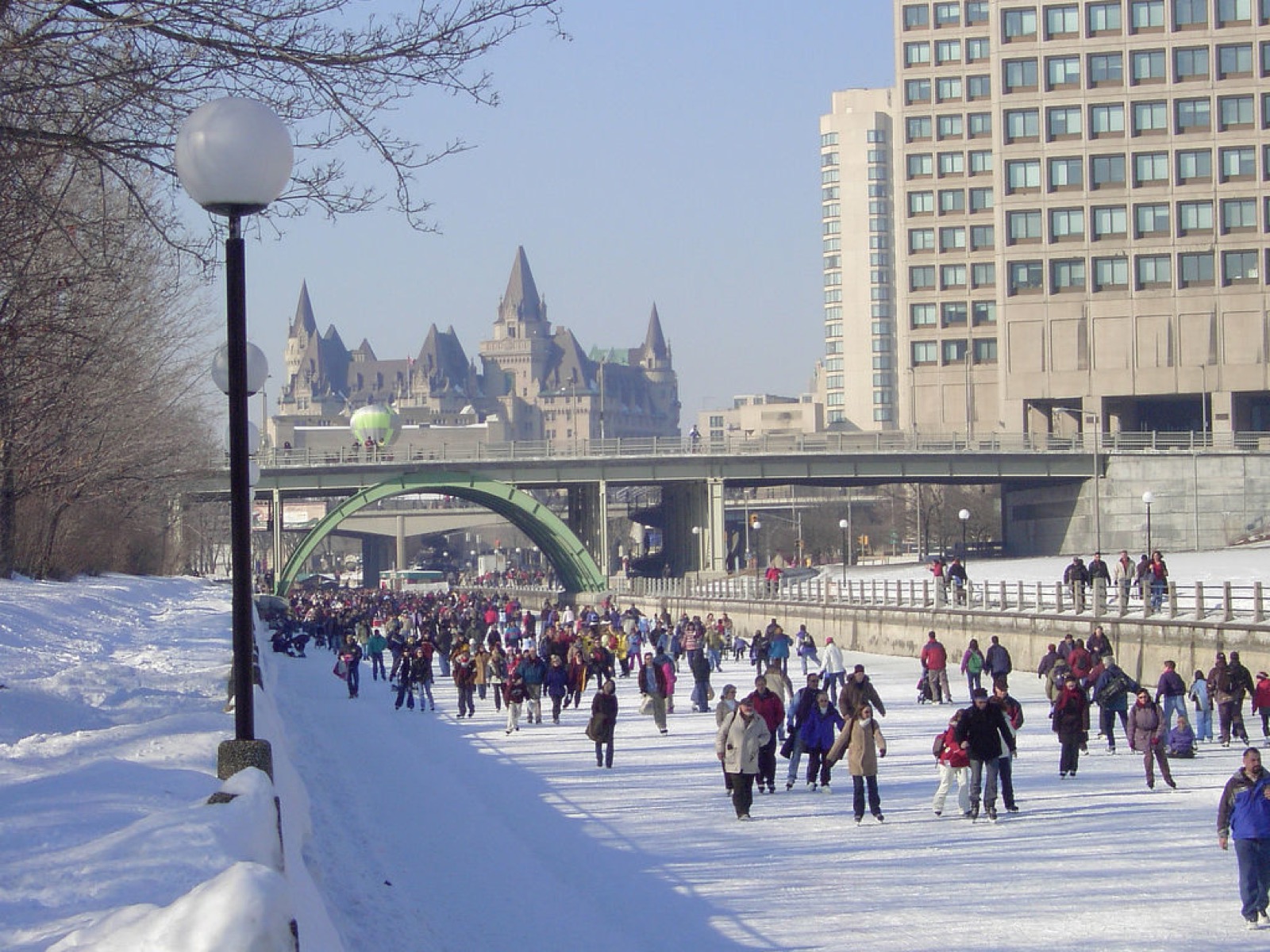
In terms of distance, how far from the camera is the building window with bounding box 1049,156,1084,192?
77562mm

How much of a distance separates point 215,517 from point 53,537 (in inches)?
2440

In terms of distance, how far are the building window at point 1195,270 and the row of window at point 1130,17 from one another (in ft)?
33.9

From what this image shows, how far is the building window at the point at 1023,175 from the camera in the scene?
78.2 meters

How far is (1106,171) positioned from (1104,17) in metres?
7.01

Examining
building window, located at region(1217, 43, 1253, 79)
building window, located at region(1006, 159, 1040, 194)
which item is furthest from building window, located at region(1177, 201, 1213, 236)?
building window, located at region(1006, 159, 1040, 194)

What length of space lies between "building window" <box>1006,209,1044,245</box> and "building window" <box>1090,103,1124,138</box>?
15.1 feet

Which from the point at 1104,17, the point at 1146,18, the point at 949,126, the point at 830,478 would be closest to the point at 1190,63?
the point at 1146,18

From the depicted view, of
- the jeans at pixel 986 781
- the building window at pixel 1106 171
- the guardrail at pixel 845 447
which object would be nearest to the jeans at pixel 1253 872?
the jeans at pixel 986 781

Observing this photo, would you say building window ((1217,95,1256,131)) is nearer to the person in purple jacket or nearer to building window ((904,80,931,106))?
building window ((904,80,931,106))

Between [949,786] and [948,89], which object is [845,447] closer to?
[948,89]

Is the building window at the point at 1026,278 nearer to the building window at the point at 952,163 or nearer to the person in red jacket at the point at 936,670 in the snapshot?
the building window at the point at 952,163

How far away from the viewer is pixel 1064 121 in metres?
77.2

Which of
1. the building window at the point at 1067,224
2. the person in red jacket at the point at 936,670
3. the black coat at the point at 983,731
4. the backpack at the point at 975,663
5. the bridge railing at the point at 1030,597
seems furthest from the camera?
the building window at the point at 1067,224

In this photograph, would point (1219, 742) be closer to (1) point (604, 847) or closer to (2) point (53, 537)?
(1) point (604, 847)
